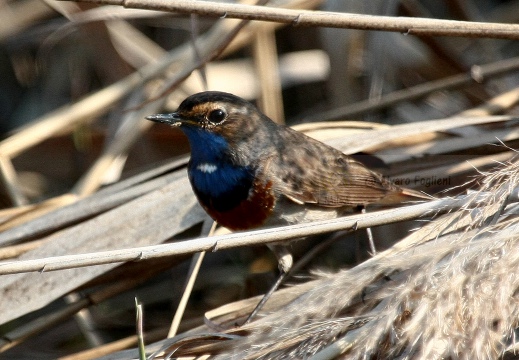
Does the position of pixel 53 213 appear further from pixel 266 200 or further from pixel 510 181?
pixel 510 181

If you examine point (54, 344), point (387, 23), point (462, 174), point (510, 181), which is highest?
point (387, 23)

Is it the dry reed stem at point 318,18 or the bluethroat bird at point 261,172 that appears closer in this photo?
the dry reed stem at point 318,18

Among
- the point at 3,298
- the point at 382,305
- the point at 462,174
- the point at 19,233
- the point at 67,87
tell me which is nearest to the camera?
the point at 382,305

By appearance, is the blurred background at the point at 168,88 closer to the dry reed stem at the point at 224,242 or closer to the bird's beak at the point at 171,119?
the bird's beak at the point at 171,119

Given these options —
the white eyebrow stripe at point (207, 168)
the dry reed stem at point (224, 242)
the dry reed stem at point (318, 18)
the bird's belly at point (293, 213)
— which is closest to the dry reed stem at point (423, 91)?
the bird's belly at point (293, 213)

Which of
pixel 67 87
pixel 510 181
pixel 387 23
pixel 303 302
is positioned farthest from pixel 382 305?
pixel 67 87
